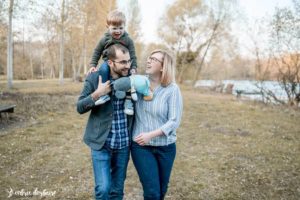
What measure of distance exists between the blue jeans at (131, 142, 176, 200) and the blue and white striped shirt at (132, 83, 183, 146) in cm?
9

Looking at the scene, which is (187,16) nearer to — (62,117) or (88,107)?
(62,117)

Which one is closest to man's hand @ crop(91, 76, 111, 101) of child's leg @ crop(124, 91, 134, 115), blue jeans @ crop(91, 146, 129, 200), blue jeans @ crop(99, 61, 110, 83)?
blue jeans @ crop(99, 61, 110, 83)

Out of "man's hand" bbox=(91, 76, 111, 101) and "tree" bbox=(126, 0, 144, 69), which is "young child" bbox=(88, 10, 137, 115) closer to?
"man's hand" bbox=(91, 76, 111, 101)

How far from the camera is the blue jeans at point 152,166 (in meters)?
2.97

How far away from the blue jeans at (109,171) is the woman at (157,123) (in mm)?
156

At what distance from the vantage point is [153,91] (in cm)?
305

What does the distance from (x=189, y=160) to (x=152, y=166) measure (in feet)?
11.4

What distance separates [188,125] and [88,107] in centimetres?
760

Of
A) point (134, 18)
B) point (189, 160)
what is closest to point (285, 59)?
point (189, 160)

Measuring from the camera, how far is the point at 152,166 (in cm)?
297

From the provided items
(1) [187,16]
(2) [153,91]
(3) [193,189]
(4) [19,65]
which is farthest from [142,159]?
(4) [19,65]

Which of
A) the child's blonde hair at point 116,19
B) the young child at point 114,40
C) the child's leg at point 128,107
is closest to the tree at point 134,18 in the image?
the young child at point 114,40

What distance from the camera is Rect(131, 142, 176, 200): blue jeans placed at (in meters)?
2.97

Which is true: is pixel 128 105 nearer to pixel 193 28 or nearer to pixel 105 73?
pixel 105 73
